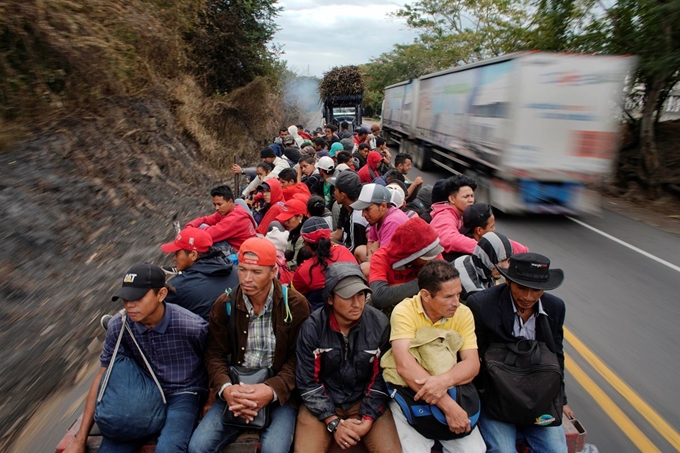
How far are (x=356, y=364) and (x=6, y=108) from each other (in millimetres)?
7270

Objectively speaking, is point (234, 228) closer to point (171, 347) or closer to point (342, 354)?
point (171, 347)

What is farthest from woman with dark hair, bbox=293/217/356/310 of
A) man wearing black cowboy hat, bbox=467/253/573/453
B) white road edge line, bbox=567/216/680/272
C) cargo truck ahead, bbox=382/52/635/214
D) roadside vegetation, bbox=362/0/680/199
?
roadside vegetation, bbox=362/0/680/199

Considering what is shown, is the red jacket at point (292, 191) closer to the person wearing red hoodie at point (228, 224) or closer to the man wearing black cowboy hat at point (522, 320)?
the person wearing red hoodie at point (228, 224)

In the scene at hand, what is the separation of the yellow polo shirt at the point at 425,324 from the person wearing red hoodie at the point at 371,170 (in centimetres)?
471

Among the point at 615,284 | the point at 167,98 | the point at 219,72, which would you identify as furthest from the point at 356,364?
the point at 219,72

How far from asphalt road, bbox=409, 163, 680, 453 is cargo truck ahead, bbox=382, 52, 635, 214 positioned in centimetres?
82

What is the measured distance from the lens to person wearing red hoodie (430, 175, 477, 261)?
380 centimetres

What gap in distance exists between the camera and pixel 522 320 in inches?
106

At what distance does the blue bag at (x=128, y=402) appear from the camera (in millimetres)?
2479

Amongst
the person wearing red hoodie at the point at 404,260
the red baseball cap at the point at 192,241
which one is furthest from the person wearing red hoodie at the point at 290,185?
the person wearing red hoodie at the point at 404,260

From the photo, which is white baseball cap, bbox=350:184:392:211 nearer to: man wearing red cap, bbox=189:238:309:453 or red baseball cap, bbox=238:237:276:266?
man wearing red cap, bbox=189:238:309:453

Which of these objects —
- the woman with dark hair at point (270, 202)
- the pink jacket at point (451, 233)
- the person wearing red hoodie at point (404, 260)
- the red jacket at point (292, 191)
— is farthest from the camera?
the red jacket at point (292, 191)

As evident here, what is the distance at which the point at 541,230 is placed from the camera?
9227 mm

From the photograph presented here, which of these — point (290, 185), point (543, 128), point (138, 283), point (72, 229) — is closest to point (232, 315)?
point (138, 283)
